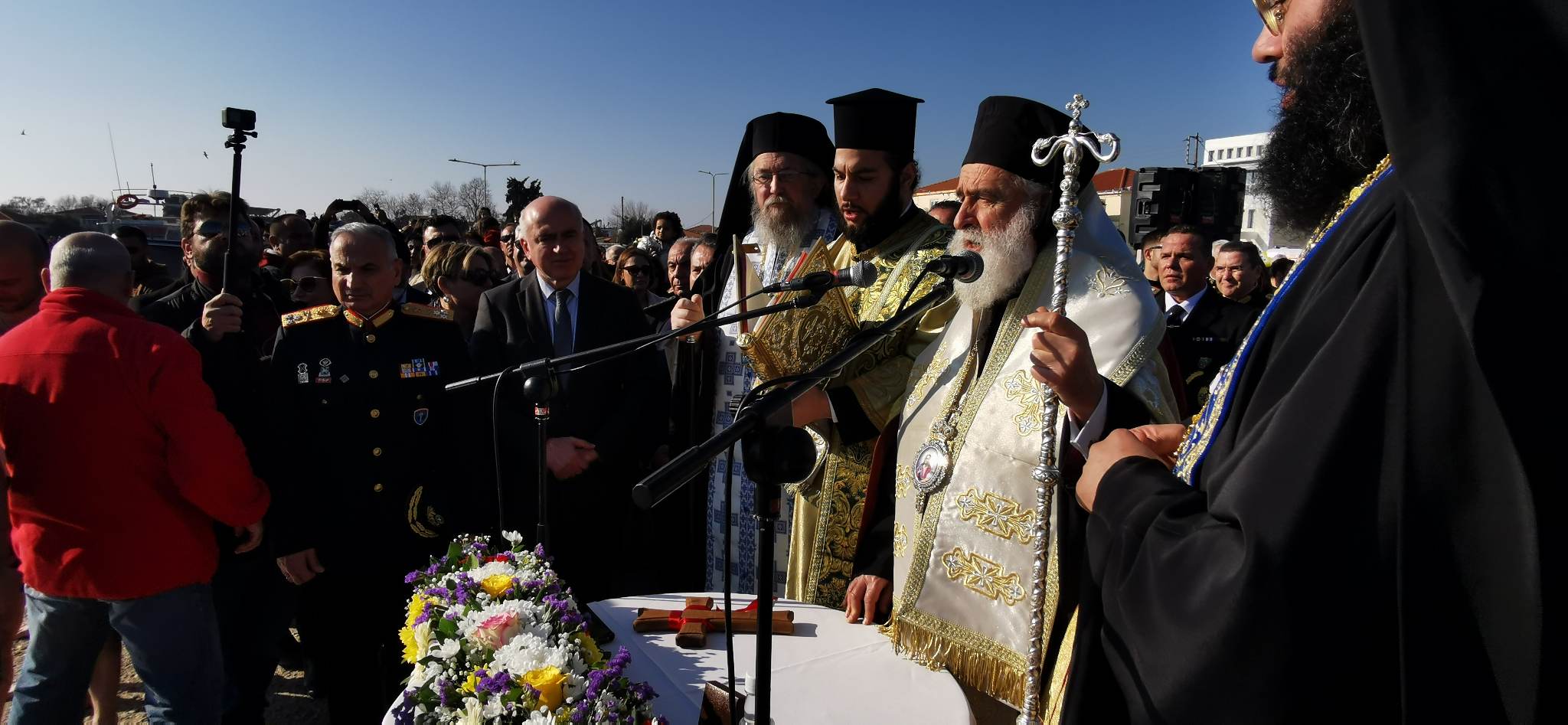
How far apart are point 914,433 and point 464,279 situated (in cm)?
383

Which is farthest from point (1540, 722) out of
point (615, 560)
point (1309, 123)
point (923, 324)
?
point (615, 560)

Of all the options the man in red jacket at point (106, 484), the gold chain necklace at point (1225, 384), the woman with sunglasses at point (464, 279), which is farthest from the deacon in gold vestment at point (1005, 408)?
the woman with sunglasses at point (464, 279)

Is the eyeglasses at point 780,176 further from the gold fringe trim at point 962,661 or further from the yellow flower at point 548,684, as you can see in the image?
the yellow flower at point 548,684

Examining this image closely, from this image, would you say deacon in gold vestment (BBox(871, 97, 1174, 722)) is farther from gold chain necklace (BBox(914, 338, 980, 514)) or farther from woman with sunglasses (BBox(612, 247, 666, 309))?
woman with sunglasses (BBox(612, 247, 666, 309))

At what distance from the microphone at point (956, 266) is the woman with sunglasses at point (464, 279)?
4.06 m

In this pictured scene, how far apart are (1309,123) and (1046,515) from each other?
1008 millimetres

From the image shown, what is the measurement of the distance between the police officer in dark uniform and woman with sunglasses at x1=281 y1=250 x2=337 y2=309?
5.18ft

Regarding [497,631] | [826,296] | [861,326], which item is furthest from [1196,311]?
[497,631]

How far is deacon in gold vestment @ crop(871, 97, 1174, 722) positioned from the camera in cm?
216

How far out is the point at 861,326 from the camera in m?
3.23

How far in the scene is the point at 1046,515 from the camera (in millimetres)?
1972

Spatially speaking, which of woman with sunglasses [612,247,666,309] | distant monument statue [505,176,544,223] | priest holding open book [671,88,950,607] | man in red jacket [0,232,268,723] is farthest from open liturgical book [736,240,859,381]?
distant monument statue [505,176,544,223]

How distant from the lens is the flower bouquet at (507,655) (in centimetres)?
167

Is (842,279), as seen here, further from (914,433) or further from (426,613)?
(426,613)
